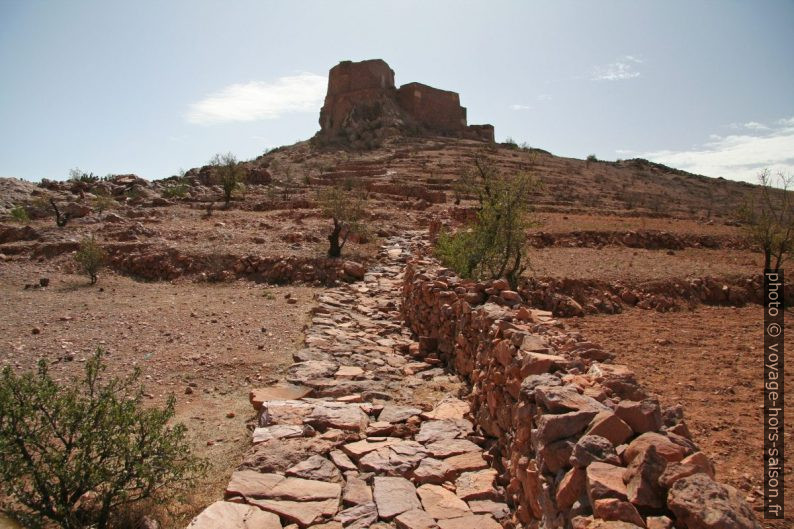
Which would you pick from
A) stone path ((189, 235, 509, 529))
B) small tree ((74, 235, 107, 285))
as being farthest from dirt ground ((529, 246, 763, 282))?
small tree ((74, 235, 107, 285))

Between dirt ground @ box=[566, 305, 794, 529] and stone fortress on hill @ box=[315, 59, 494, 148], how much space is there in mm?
34187

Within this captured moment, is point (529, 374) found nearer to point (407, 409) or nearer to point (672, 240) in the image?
point (407, 409)

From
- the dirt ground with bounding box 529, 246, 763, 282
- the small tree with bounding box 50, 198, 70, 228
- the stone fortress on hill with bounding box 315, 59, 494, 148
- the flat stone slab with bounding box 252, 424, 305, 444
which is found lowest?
the flat stone slab with bounding box 252, 424, 305, 444

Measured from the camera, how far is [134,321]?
374 inches

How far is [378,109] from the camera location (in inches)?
1786

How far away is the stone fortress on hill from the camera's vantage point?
1761 inches

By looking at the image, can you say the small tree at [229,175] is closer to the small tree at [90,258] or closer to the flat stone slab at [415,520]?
the small tree at [90,258]

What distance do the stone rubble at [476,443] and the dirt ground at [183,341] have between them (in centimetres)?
43

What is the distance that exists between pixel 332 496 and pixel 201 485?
123 centimetres

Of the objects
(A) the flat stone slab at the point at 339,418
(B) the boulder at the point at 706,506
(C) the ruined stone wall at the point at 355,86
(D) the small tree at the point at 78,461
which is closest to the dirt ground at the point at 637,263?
(A) the flat stone slab at the point at 339,418

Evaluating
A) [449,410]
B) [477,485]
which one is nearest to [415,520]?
[477,485]

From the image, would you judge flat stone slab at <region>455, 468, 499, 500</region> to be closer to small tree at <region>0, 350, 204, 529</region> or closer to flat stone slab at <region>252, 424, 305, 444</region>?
flat stone slab at <region>252, 424, 305, 444</region>

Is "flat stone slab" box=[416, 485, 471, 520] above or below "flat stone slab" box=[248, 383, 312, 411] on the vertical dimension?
below

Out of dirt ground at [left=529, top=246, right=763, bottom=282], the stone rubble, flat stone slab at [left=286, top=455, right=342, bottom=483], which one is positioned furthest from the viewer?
dirt ground at [left=529, top=246, right=763, bottom=282]
